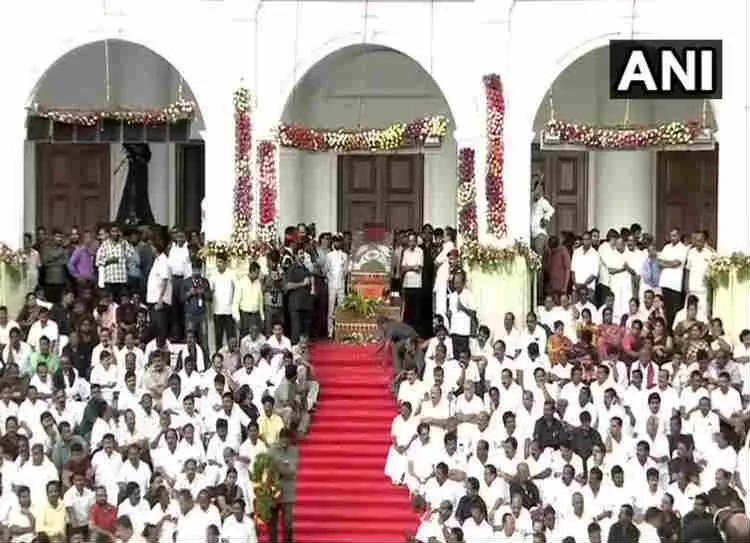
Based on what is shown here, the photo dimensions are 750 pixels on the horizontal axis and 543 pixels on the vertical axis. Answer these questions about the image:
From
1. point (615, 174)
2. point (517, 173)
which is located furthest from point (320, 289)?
point (615, 174)

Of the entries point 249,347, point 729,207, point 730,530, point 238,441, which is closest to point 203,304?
point 249,347

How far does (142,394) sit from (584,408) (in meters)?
5.96

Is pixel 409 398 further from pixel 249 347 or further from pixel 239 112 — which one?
pixel 239 112

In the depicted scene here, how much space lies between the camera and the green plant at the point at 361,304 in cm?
3916

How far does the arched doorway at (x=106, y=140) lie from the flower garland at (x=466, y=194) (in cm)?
420

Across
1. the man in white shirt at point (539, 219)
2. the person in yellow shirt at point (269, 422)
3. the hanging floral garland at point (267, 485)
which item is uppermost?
the man in white shirt at point (539, 219)

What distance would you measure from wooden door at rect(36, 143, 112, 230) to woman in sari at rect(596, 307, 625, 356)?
9.92 meters

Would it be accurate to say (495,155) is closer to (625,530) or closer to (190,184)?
(190,184)

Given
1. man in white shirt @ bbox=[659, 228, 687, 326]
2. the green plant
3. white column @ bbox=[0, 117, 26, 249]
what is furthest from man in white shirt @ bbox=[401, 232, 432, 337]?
white column @ bbox=[0, 117, 26, 249]

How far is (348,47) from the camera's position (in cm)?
3950

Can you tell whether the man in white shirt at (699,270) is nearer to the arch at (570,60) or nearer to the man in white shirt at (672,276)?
the man in white shirt at (672,276)

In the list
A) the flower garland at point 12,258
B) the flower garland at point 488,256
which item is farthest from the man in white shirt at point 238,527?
the flower garland at point 12,258

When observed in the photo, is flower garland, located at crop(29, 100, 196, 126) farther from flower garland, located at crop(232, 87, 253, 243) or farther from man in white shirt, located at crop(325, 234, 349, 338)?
man in white shirt, located at crop(325, 234, 349, 338)

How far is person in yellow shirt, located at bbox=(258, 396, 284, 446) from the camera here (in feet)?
116
